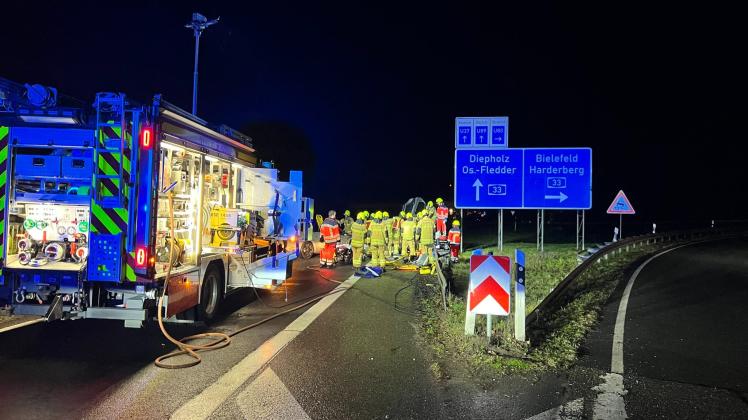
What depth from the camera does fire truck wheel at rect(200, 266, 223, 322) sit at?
303 inches

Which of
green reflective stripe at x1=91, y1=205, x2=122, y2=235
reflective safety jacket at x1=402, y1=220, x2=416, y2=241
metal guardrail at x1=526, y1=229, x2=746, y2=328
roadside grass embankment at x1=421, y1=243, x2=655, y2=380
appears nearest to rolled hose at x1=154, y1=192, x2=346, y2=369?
green reflective stripe at x1=91, y1=205, x2=122, y2=235

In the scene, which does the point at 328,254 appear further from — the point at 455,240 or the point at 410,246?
the point at 455,240

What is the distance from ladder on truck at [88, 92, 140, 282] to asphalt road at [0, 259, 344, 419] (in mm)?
921

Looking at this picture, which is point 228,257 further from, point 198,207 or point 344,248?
point 344,248

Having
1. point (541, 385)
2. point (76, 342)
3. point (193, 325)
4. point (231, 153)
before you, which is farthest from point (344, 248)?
point (541, 385)

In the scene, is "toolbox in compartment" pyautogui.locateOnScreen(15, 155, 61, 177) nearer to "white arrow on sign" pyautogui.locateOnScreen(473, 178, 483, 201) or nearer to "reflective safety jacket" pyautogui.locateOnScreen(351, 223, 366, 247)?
"white arrow on sign" pyautogui.locateOnScreen(473, 178, 483, 201)

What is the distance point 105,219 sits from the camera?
19.9 ft

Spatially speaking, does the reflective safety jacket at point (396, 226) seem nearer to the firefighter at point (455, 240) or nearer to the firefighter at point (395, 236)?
the firefighter at point (395, 236)

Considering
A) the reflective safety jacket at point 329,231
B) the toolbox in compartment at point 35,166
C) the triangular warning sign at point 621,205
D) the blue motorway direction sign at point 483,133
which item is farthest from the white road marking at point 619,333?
the triangular warning sign at point 621,205

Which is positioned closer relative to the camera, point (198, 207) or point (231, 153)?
point (198, 207)

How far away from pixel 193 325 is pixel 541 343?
4576 mm

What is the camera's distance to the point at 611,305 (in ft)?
31.6

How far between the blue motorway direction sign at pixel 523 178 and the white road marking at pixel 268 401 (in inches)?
194

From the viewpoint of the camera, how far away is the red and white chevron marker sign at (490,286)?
6.21m
